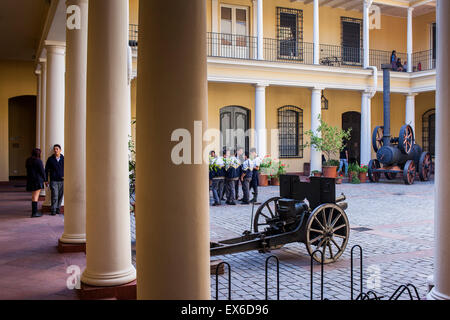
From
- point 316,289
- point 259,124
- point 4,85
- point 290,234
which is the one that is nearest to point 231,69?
point 259,124

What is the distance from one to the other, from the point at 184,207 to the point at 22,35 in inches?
508

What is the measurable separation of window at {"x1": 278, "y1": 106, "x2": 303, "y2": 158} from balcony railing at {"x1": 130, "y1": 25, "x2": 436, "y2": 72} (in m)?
2.51

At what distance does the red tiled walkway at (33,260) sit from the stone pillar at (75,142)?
340mm

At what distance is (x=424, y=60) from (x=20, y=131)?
2116 cm

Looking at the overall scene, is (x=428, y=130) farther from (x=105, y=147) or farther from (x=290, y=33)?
(x=105, y=147)

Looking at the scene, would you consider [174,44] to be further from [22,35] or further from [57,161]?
[22,35]

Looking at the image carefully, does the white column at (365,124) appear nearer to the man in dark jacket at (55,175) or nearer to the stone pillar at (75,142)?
the man in dark jacket at (55,175)

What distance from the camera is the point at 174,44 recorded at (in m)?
2.37

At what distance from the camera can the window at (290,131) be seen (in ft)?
70.1

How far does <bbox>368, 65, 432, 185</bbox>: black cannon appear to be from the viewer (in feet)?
58.3

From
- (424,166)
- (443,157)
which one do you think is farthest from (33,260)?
(424,166)

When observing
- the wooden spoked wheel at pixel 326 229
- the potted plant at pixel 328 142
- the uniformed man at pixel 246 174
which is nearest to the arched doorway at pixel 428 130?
the potted plant at pixel 328 142
